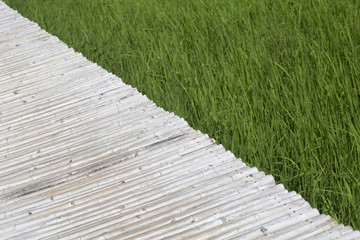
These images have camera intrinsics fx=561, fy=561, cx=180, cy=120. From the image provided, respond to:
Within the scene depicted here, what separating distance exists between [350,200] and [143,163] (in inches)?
35.9

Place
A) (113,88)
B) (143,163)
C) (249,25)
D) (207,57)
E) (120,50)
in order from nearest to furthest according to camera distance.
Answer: (143,163), (113,88), (207,57), (249,25), (120,50)

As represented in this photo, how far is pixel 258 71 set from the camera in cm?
341

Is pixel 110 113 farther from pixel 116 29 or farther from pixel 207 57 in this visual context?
pixel 116 29

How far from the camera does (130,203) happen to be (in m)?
2.24

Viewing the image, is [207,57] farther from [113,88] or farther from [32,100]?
[32,100]

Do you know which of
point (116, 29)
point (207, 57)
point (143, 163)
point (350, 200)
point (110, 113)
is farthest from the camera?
point (116, 29)

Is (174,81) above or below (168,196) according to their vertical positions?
below

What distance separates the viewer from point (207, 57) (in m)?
3.78

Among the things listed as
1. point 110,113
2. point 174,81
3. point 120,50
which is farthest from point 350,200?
point 120,50

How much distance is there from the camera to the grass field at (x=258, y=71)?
256 centimetres

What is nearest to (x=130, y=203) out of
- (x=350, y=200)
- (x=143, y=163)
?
(x=143, y=163)

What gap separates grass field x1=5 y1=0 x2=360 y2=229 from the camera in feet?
8.41

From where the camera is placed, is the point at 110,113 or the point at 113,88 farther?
the point at 113,88

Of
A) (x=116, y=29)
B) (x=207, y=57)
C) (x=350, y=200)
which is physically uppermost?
(x=350, y=200)
